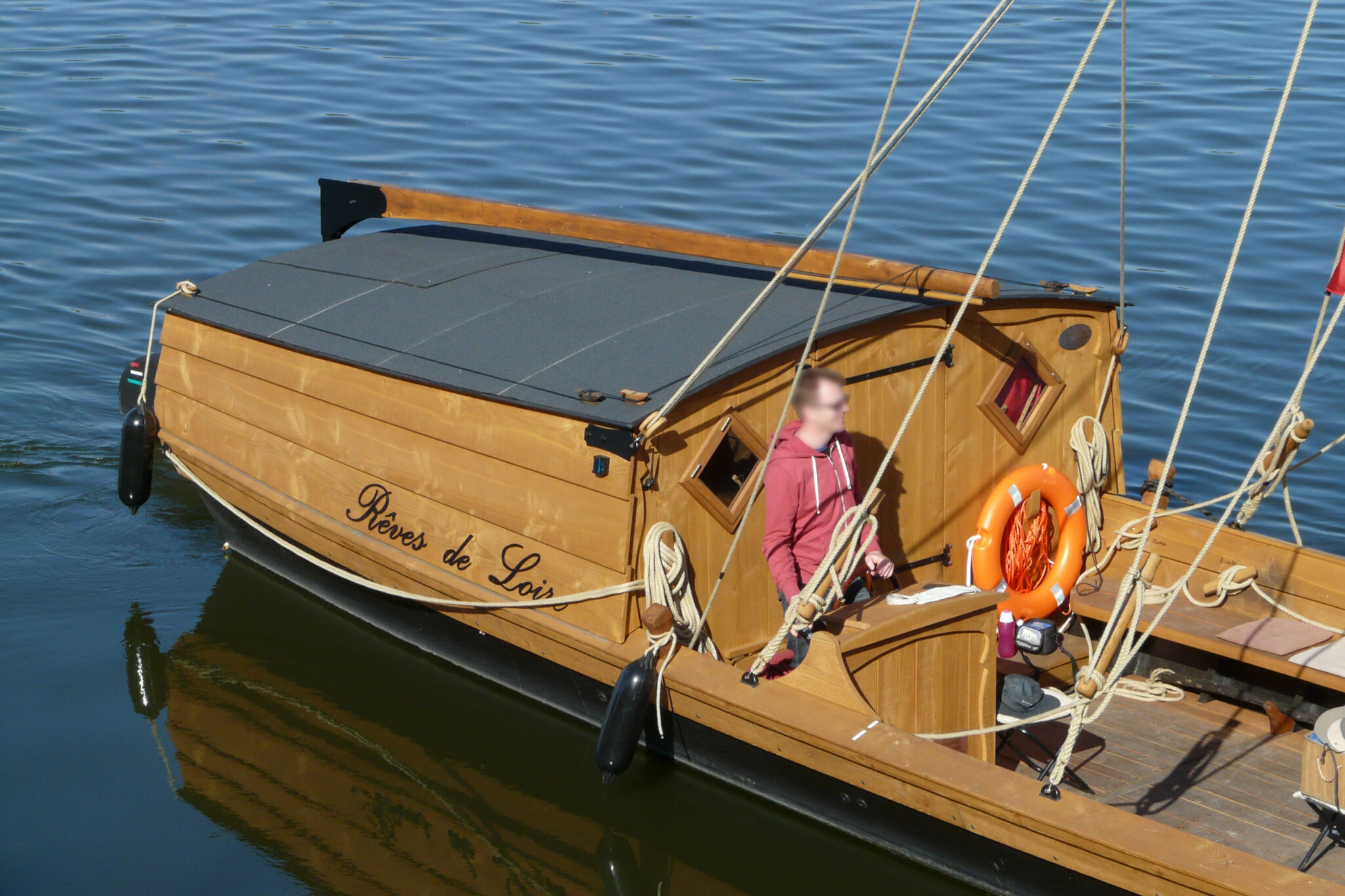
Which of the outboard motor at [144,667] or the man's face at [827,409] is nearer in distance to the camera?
the man's face at [827,409]

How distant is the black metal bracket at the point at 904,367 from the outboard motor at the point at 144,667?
13.6 ft

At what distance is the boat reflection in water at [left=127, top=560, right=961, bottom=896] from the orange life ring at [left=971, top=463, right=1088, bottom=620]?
1792 mm

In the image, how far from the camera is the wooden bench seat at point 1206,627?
246 inches

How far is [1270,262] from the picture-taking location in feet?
46.7

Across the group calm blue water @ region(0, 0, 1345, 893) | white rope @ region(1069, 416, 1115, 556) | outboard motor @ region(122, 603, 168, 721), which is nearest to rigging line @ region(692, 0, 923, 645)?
calm blue water @ region(0, 0, 1345, 893)

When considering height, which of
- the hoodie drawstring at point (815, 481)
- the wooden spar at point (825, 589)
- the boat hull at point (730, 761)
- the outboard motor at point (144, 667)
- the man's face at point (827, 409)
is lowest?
the outboard motor at point (144, 667)

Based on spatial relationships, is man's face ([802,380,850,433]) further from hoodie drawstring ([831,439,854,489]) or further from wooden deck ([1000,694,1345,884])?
wooden deck ([1000,694,1345,884])

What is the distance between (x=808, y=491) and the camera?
19.2ft

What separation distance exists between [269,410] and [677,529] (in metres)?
2.84

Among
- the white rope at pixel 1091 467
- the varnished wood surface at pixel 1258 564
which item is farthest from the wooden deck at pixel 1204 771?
the white rope at pixel 1091 467

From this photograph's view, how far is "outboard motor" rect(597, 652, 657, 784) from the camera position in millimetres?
5617

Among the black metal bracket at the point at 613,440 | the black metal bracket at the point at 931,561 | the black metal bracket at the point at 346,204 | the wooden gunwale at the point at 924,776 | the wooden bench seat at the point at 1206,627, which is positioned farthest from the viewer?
the black metal bracket at the point at 346,204

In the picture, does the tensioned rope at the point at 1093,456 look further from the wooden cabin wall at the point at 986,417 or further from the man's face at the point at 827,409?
the man's face at the point at 827,409

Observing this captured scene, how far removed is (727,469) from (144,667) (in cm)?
370
